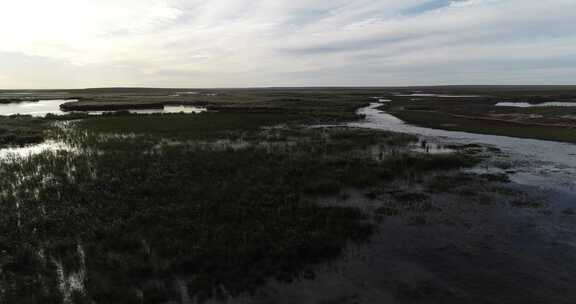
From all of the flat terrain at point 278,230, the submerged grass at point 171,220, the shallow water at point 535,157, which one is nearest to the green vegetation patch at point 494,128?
the shallow water at point 535,157

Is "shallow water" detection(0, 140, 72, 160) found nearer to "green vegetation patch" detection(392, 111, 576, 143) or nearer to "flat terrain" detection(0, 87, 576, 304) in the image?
"flat terrain" detection(0, 87, 576, 304)

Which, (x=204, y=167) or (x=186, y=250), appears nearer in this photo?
(x=186, y=250)

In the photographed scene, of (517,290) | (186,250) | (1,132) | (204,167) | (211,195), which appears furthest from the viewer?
(1,132)

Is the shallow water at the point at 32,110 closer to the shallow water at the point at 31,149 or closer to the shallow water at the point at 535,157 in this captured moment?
the shallow water at the point at 31,149

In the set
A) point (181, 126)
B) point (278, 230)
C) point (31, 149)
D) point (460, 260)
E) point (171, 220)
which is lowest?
point (460, 260)

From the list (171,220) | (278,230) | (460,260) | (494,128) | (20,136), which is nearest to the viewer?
(460,260)

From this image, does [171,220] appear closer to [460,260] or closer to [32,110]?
[460,260]

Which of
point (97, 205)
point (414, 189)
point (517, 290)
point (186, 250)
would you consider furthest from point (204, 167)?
point (517, 290)

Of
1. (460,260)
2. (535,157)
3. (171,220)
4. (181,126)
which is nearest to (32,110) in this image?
(181,126)

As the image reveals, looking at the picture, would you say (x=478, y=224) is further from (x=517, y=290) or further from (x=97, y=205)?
(x=97, y=205)

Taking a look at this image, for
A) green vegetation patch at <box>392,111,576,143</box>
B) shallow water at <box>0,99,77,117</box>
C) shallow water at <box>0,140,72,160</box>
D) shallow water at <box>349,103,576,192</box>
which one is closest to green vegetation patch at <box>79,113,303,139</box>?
shallow water at <box>0,140,72,160</box>

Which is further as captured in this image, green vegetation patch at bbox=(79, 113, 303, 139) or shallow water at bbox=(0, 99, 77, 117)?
shallow water at bbox=(0, 99, 77, 117)
